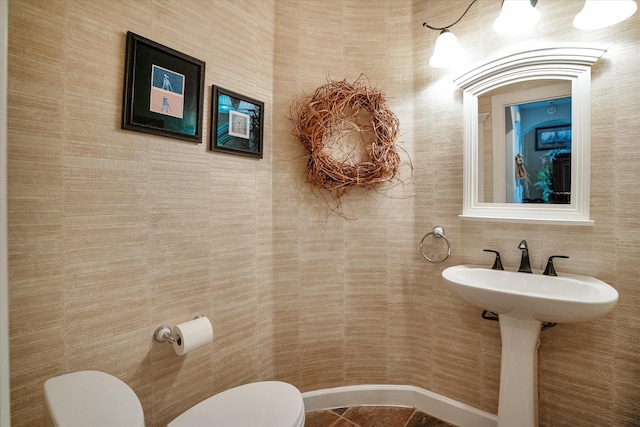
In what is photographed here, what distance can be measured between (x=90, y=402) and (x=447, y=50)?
2.04 metres

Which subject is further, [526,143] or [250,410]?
[526,143]

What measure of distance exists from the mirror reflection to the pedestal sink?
39cm

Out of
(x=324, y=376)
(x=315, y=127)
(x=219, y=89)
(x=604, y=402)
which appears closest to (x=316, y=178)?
(x=315, y=127)

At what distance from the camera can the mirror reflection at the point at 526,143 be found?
1399mm

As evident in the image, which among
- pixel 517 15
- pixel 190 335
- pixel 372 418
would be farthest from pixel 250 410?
pixel 517 15

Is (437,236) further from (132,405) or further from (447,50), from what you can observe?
(132,405)

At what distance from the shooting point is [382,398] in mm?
1787

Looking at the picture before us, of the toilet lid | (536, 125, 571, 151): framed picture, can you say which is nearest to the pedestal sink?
(536, 125, 571, 151): framed picture

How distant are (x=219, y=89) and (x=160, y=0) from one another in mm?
398

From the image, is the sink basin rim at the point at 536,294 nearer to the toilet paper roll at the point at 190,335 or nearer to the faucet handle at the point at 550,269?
the faucet handle at the point at 550,269

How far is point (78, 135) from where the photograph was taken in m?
1.04

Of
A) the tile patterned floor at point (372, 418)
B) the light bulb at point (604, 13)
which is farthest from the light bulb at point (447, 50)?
the tile patterned floor at point (372, 418)

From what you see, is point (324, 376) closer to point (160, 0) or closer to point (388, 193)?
point (388, 193)

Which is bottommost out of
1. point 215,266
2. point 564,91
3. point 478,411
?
point 478,411
